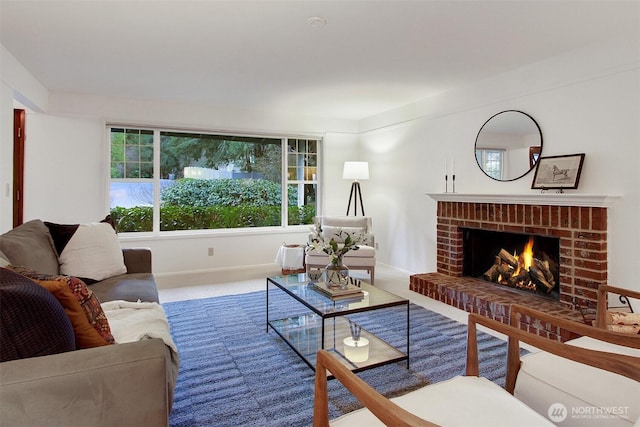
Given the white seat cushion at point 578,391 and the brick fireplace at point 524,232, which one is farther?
the brick fireplace at point 524,232

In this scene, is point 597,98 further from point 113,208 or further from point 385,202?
point 113,208

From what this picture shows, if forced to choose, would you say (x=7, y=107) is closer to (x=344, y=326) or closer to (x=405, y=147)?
(x=344, y=326)

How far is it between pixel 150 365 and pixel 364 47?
275cm

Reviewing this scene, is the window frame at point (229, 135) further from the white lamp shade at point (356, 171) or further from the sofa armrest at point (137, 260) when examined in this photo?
the sofa armrest at point (137, 260)

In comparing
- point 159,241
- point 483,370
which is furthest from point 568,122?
point 159,241

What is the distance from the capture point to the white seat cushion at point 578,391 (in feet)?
3.82

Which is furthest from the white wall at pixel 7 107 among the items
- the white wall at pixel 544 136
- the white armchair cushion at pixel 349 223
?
the white wall at pixel 544 136

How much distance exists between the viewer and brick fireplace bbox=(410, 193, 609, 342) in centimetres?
277

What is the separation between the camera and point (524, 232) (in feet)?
10.8

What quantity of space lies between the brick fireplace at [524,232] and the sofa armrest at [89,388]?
8.85 ft

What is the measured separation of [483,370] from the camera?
2.20 meters

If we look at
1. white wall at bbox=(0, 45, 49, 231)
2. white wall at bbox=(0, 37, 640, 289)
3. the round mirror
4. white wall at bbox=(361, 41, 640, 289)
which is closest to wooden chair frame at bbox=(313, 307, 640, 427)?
white wall at bbox=(361, 41, 640, 289)

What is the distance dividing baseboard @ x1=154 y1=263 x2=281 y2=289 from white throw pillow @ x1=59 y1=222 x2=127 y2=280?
1584 millimetres

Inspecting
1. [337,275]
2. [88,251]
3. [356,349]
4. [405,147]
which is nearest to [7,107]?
[88,251]
